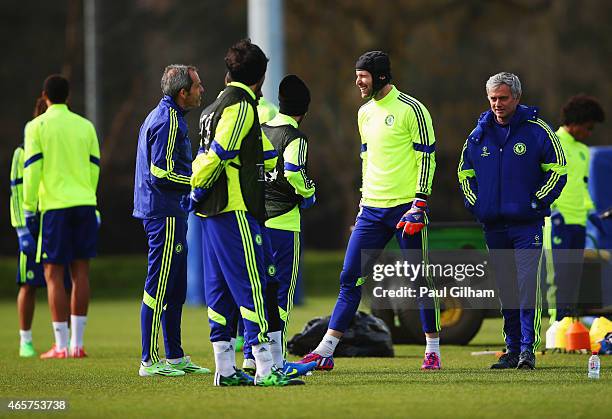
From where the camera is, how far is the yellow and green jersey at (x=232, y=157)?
30.2 ft

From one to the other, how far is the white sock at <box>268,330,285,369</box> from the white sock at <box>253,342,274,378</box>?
186 millimetres

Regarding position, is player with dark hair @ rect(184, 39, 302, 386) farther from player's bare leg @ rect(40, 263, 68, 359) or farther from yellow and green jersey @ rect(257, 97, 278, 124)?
player's bare leg @ rect(40, 263, 68, 359)

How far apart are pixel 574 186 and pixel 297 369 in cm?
468

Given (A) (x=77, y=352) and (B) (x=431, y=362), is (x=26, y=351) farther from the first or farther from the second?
(B) (x=431, y=362)

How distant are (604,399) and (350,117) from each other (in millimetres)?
29829

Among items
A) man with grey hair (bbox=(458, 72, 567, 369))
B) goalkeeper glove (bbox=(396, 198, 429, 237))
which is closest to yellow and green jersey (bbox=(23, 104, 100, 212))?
goalkeeper glove (bbox=(396, 198, 429, 237))

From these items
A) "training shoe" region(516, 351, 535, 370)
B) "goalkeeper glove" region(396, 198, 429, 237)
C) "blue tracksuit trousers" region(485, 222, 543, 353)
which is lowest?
"training shoe" region(516, 351, 535, 370)

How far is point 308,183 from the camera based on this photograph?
11016mm

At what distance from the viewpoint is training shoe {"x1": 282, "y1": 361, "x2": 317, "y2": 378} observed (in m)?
9.96

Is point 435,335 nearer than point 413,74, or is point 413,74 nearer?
point 435,335

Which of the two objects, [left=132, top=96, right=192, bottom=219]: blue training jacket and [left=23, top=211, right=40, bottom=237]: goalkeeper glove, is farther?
[left=23, top=211, right=40, bottom=237]: goalkeeper glove

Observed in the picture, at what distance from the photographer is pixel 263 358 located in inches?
368

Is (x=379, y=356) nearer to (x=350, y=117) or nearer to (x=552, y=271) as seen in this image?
(x=552, y=271)

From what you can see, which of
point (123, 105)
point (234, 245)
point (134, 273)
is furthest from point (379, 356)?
point (123, 105)
